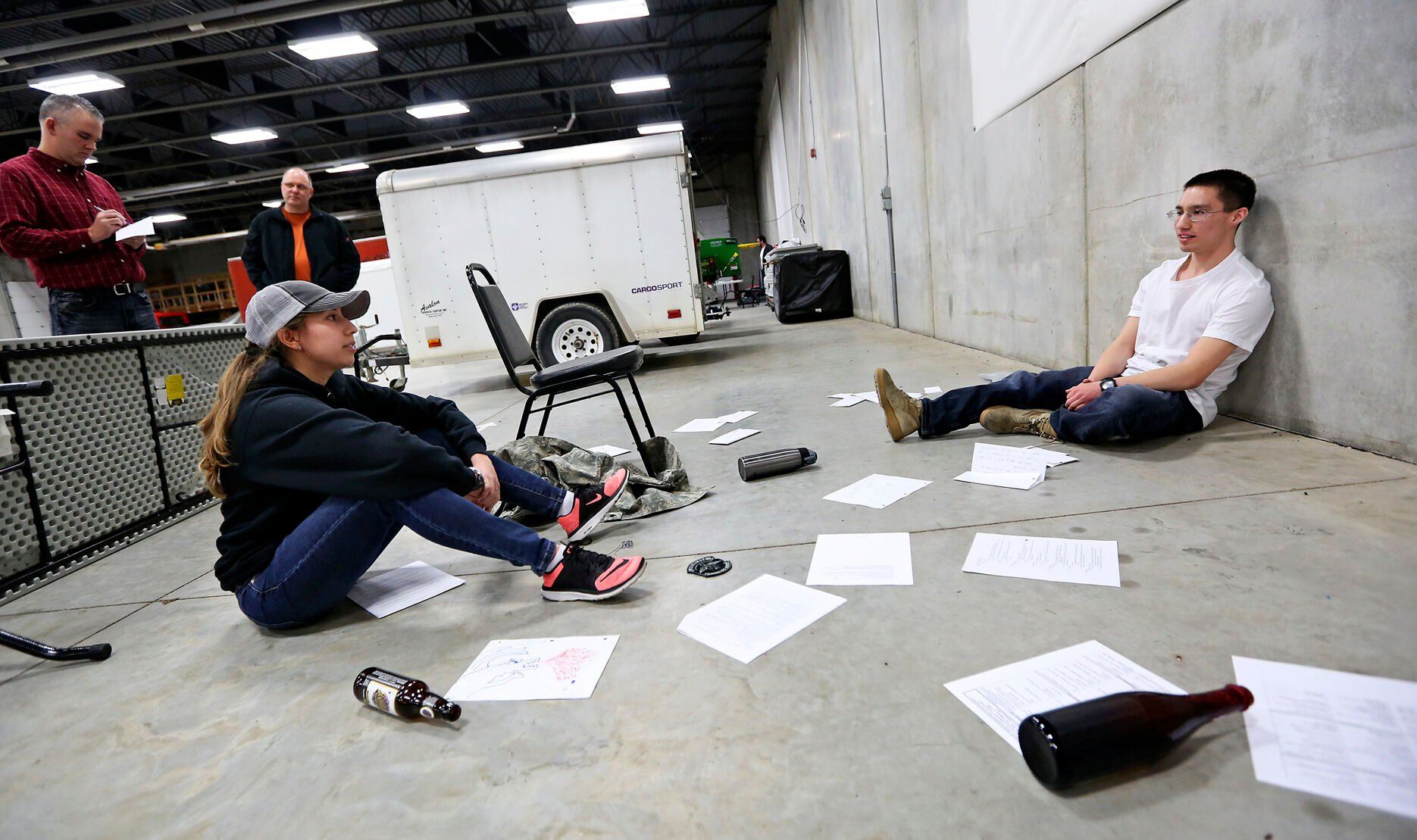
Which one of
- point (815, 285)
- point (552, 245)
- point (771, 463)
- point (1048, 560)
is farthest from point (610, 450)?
point (815, 285)

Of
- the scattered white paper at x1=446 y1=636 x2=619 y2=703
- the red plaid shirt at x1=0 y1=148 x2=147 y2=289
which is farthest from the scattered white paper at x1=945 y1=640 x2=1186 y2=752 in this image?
the red plaid shirt at x1=0 y1=148 x2=147 y2=289

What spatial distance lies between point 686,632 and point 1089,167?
3.16 m

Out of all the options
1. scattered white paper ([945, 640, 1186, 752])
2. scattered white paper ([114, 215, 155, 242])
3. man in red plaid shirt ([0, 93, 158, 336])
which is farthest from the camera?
scattered white paper ([114, 215, 155, 242])

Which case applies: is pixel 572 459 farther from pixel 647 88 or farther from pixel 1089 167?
pixel 647 88

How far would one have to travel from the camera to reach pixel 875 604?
164 centimetres

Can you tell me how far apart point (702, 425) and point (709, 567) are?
204 centimetres

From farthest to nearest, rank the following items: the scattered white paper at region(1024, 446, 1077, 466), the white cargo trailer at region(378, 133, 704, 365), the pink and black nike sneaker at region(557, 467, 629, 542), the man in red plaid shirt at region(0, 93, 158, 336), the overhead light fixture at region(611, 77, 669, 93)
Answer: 1. the overhead light fixture at region(611, 77, 669, 93)
2. the white cargo trailer at region(378, 133, 704, 365)
3. the man in red plaid shirt at region(0, 93, 158, 336)
4. the scattered white paper at region(1024, 446, 1077, 466)
5. the pink and black nike sneaker at region(557, 467, 629, 542)

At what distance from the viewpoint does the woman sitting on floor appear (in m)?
1.69

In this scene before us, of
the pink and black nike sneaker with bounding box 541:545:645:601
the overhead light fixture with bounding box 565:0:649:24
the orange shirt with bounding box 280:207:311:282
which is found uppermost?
the overhead light fixture with bounding box 565:0:649:24

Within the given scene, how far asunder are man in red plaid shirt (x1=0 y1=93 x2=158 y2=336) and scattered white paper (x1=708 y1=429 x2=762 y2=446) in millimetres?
2884

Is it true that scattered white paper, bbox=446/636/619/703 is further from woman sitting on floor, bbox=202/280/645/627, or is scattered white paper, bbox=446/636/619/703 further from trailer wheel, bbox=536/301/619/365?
trailer wheel, bbox=536/301/619/365

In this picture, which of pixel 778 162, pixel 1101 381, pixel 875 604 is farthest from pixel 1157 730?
pixel 778 162

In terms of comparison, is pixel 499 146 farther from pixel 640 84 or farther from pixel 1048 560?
pixel 1048 560

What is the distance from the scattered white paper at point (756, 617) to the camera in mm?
1526
